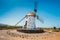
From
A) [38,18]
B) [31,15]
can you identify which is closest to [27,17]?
[31,15]

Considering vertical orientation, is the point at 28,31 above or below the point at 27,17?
below

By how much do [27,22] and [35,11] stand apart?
188 inches

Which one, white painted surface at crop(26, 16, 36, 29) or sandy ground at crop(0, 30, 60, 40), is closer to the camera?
sandy ground at crop(0, 30, 60, 40)

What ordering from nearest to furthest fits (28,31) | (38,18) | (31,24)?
(28,31) → (31,24) → (38,18)

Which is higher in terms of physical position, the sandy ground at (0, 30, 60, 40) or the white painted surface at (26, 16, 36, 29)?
the white painted surface at (26, 16, 36, 29)

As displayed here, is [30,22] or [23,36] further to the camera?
[30,22]

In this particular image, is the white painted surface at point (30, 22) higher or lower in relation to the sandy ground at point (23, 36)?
higher

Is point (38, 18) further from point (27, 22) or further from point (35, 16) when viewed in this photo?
point (27, 22)

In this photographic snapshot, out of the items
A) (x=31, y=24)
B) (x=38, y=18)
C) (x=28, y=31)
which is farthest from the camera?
(x=38, y=18)

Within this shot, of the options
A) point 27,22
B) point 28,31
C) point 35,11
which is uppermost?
point 35,11

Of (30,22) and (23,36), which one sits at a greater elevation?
(30,22)

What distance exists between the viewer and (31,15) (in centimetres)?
3148

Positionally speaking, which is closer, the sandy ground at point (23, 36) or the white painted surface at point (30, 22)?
the sandy ground at point (23, 36)

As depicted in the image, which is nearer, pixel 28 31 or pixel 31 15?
pixel 28 31
